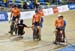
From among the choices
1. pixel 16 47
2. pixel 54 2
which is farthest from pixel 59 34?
pixel 54 2

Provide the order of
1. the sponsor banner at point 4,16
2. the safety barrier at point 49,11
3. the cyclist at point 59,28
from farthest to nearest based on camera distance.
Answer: the safety barrier at point 49,11 < the sponsor banner at point 4,16 < the cyclist at point 59,28

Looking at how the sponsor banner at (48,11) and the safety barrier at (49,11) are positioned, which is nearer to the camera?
the safety barrier at (49,11)

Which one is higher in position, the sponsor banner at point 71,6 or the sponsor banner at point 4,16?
the sponsor banner at point 4,16

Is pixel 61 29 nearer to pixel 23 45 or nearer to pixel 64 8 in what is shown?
pixel 23 45

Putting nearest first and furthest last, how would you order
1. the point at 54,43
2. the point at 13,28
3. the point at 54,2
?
the point at 54,43
the point at 13,28
the point at 54,2

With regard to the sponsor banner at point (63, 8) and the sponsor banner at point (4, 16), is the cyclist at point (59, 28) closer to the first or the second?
the sponsor banner at point (4, 16)

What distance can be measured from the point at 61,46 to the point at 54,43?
64 centimetres

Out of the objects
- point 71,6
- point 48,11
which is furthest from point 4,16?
point 71,6

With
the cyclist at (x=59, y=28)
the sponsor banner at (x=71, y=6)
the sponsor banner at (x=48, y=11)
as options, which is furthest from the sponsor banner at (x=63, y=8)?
the cyclist at (x=59, y=28)

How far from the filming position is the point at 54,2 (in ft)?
136

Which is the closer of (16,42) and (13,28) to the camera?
(16,42)

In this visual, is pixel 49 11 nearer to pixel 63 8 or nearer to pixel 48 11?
pixel 48 11

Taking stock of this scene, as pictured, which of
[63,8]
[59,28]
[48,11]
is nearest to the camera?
[59,28]

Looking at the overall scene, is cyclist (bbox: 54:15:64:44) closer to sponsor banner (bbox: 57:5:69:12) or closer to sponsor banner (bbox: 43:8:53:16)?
sponsor banner (bbox: 43:8:53:16)
